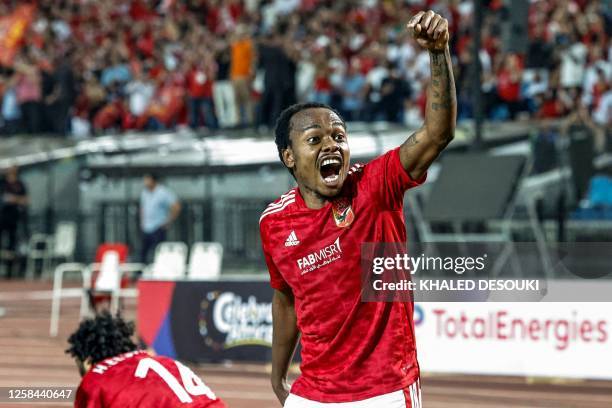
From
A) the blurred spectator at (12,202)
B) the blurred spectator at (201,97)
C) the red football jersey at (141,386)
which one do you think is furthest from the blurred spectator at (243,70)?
the red football jersey at (141,386)

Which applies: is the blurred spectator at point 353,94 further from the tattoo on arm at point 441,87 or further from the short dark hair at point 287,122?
the tattoo on arm at point 441,87

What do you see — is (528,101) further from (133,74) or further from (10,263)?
(10,263)

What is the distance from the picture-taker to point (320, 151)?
175 inches

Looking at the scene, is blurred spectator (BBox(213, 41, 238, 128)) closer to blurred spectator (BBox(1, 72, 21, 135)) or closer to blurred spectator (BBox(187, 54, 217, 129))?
blurred spectator (BBox(187, 54, 217, 129))

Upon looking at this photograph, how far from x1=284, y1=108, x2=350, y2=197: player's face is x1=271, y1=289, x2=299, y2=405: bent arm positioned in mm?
575

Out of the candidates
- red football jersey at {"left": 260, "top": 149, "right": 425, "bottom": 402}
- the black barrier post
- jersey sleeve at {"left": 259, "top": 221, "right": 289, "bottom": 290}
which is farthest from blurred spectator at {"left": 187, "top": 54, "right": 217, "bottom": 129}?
red football jersey at {"left": 260, "top": 149, "right": 425, "bottom": 402}

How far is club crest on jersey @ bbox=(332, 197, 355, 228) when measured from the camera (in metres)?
4.43

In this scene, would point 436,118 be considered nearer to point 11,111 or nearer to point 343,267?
point 343,267

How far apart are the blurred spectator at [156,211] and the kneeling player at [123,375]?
1455 centimetres

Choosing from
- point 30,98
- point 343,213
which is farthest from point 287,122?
point 30,98

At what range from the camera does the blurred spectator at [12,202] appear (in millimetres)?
23734

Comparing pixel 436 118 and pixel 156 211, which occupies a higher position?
pixel 436 118

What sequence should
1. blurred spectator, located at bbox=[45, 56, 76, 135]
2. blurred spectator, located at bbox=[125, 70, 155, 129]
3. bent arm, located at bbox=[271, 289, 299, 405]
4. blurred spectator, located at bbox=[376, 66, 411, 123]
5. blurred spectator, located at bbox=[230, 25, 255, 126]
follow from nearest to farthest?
bent arm, located at bbox=[271, 289, 299, 405], blurred spectator, located at bbox=[376, 66, 411, 123], blurred spectator, located at bbox=[230, 25, 255, 126], blurred spectator, located at bbox=[125, 70, 155, 129], blurred spectator, located at bbox=[45, 56, 76, 135]

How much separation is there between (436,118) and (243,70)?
58.0 feet
